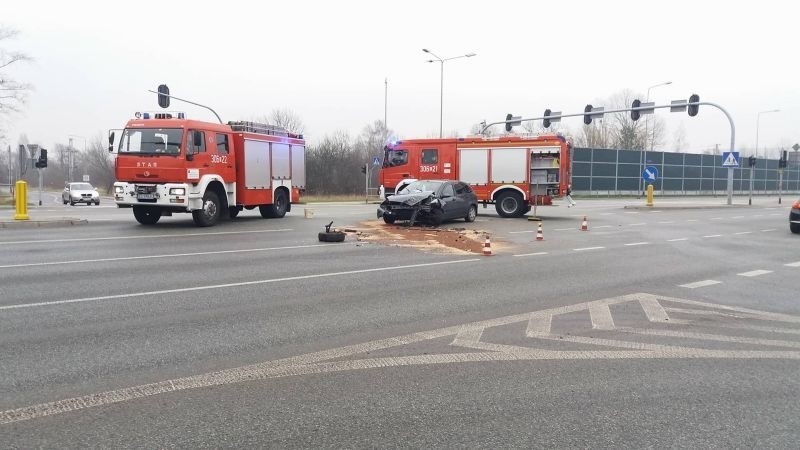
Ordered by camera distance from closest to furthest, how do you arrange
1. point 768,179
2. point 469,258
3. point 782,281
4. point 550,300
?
point 550,300 → point 782,281 → point 469,258 → point 768,179

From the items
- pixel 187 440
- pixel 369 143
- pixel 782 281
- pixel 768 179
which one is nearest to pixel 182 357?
pixel 187 440

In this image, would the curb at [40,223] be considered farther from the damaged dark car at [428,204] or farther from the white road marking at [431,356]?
the white road marking at [431,356]

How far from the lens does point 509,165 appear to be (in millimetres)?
Result: 24875

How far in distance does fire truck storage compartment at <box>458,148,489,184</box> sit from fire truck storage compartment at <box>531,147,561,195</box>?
77.5 inches

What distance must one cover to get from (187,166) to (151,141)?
1.21 metres

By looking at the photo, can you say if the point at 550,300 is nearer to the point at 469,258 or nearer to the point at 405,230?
the point at 469,258

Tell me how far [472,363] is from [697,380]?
1.78 metres

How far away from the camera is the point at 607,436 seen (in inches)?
148

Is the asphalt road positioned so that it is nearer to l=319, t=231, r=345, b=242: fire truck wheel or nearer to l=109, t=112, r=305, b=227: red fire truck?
l=319, t=231, r=345, b=242: fire truck wheel

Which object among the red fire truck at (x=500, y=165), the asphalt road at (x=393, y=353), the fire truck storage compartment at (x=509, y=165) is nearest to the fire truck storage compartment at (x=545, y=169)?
the red fire truck at (x=500, y=165)

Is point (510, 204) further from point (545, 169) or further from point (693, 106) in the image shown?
point (693, 106)

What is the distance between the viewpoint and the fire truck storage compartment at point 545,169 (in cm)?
2430

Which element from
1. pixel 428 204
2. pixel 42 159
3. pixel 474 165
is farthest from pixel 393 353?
pixel 42 159

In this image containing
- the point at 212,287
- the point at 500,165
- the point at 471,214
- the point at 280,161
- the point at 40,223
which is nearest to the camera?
the point at 212,287
